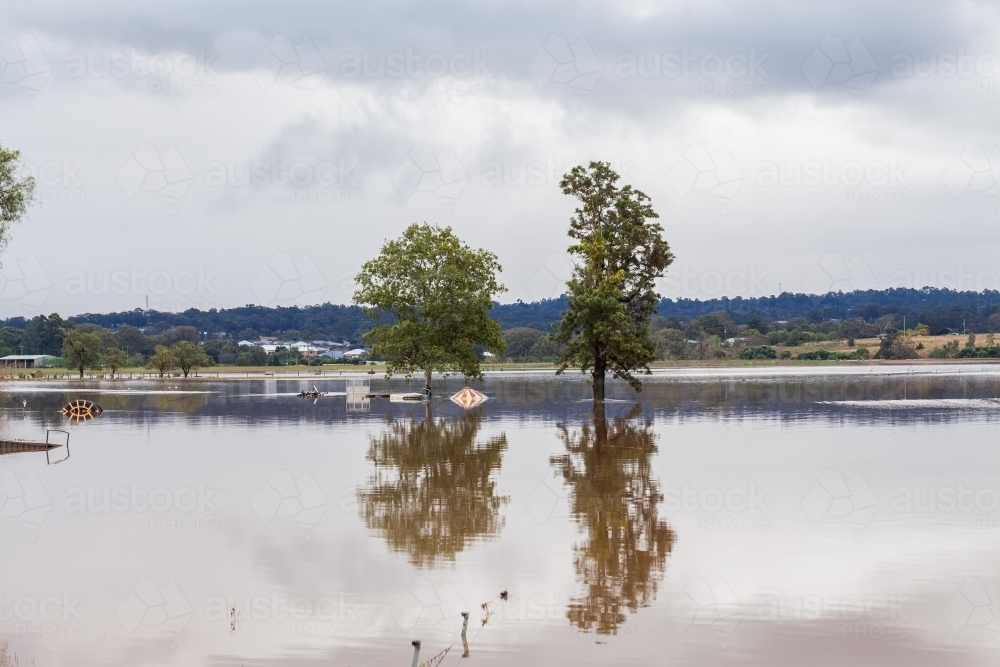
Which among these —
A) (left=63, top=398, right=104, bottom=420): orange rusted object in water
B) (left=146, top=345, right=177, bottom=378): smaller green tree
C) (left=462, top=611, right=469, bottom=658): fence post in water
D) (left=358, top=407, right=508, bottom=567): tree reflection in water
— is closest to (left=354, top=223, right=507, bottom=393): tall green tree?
(left=63, top=398, right=104, bottom=420): orange rusted object in water

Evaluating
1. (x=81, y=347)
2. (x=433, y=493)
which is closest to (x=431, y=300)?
(x=433, y=493)

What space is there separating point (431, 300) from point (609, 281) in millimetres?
16958

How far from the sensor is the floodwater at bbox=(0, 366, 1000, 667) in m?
13.4

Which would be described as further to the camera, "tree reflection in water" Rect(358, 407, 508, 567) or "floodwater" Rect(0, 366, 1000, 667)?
"tree reflection in water" Rect(358, 407, 508, 567)

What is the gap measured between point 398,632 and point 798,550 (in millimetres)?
7710

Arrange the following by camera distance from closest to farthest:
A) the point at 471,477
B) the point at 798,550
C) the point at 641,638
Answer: the point at 641,638 → the point at 798,550 → the point at 471,477

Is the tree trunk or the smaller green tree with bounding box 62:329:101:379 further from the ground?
the smaller green tree with bounding box 62:329:101:379

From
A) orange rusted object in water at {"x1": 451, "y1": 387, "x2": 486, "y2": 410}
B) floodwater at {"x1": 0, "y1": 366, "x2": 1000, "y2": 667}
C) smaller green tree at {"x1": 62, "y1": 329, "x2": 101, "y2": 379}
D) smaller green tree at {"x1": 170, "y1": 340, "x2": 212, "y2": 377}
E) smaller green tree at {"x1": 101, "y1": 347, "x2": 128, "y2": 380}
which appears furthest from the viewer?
smaller green tree at {"x1": 101, "y1": 347, "x2": 128, "y2": 380}

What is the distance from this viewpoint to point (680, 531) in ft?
66.4

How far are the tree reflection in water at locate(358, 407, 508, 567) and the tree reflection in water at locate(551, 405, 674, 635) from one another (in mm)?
2021

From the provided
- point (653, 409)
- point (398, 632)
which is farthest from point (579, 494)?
point (653, 409)

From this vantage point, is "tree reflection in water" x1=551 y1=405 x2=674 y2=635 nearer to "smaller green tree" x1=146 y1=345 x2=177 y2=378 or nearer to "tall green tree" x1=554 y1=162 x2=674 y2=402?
"tall green tree" x1=554 y1=162 x2=674 y2=402

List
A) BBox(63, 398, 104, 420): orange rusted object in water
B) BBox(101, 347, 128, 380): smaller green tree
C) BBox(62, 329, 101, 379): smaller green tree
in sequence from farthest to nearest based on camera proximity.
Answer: BBox(101, 347, 128, 380): smaller green tree < BBox(62, 329, 101, 379): smaller green tree < BBox(63, 398, 104, 420): orange rusted object in water

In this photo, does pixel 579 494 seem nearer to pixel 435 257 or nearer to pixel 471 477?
pixel 471 477
